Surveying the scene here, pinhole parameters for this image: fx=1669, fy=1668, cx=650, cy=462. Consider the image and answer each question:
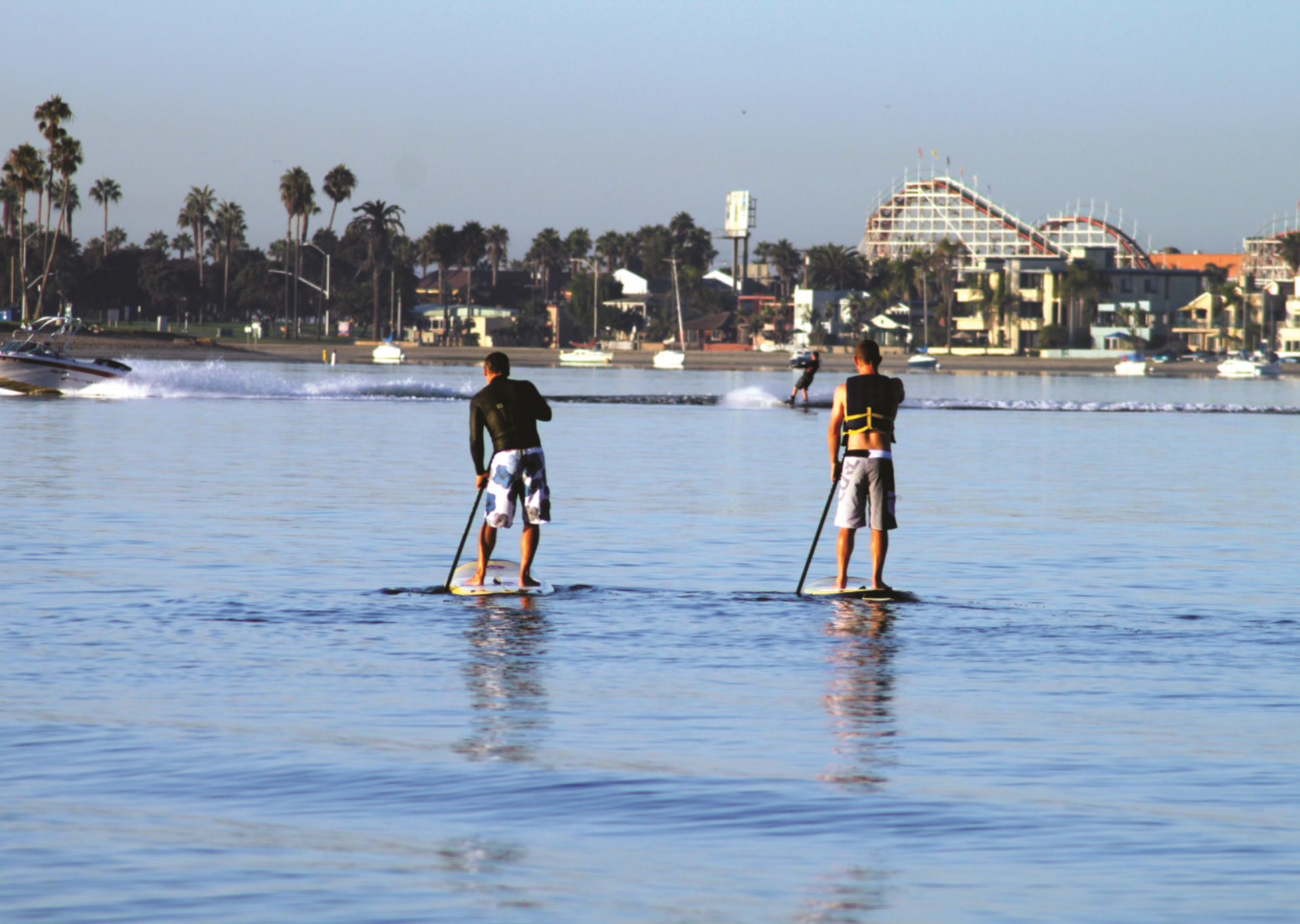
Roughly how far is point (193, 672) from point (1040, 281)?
544ft

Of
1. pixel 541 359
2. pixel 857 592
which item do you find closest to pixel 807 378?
pixel 857 592

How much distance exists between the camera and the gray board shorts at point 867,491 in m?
13.4

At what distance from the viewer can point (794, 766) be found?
27.6 ft

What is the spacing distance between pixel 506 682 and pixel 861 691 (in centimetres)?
223

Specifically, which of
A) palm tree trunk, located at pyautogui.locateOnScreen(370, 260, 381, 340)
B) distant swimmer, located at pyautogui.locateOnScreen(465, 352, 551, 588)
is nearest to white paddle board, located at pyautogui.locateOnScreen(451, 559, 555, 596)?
distant swimmer, located at pyautogui.locateOnScreen(465, 352, 551, 588)

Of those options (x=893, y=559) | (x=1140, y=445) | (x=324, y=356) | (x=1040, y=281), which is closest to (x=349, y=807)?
(x=893, y=559)

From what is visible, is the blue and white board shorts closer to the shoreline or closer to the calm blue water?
the calm blue water

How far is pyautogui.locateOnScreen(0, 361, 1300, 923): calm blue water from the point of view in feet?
21.4

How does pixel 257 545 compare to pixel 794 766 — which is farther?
pixel 257 545

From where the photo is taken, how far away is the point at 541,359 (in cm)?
16662

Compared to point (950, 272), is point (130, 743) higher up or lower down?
lower down

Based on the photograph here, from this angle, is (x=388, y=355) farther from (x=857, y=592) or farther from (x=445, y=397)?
(x=857, y=592)

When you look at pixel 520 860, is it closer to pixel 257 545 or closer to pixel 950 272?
pixel 257 545

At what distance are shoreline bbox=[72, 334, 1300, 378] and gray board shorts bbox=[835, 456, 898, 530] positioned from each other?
121576 mm
